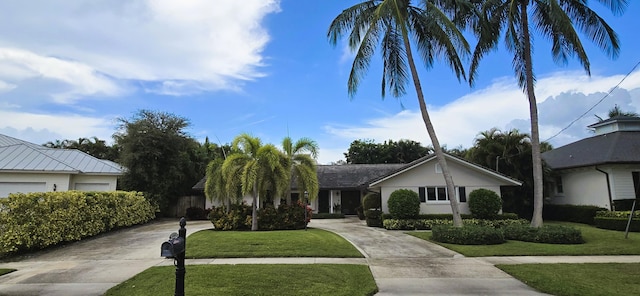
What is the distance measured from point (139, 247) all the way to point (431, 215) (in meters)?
14.1

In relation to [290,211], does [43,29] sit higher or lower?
higher

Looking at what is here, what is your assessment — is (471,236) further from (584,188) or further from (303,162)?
(584,188)

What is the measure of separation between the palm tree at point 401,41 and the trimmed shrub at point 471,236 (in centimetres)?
134

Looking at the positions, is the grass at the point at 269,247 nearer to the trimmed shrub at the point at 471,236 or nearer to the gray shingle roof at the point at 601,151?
the trimmed shrub at the point at 471,236

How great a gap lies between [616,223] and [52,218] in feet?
76.3

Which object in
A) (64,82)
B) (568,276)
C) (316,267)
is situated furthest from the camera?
(64,82)

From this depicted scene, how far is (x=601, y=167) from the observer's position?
1861 cm

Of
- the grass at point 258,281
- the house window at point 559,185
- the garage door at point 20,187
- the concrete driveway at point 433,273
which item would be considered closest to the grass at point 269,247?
the concrete driveway at point 433,273

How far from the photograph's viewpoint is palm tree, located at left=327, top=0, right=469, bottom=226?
45.6ft

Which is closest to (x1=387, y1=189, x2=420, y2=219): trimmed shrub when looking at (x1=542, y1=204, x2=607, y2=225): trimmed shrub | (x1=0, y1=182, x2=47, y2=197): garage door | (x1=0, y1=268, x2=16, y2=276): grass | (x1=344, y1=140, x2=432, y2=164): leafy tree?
(x1=542, y1=204, x2=607, y2=225): trimmed shrub

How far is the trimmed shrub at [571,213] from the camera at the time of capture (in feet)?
59.8

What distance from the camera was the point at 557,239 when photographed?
12023 millimetres

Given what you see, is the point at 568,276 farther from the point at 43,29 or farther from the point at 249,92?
the point at 43,29

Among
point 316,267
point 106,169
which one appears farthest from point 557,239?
point 106,169
